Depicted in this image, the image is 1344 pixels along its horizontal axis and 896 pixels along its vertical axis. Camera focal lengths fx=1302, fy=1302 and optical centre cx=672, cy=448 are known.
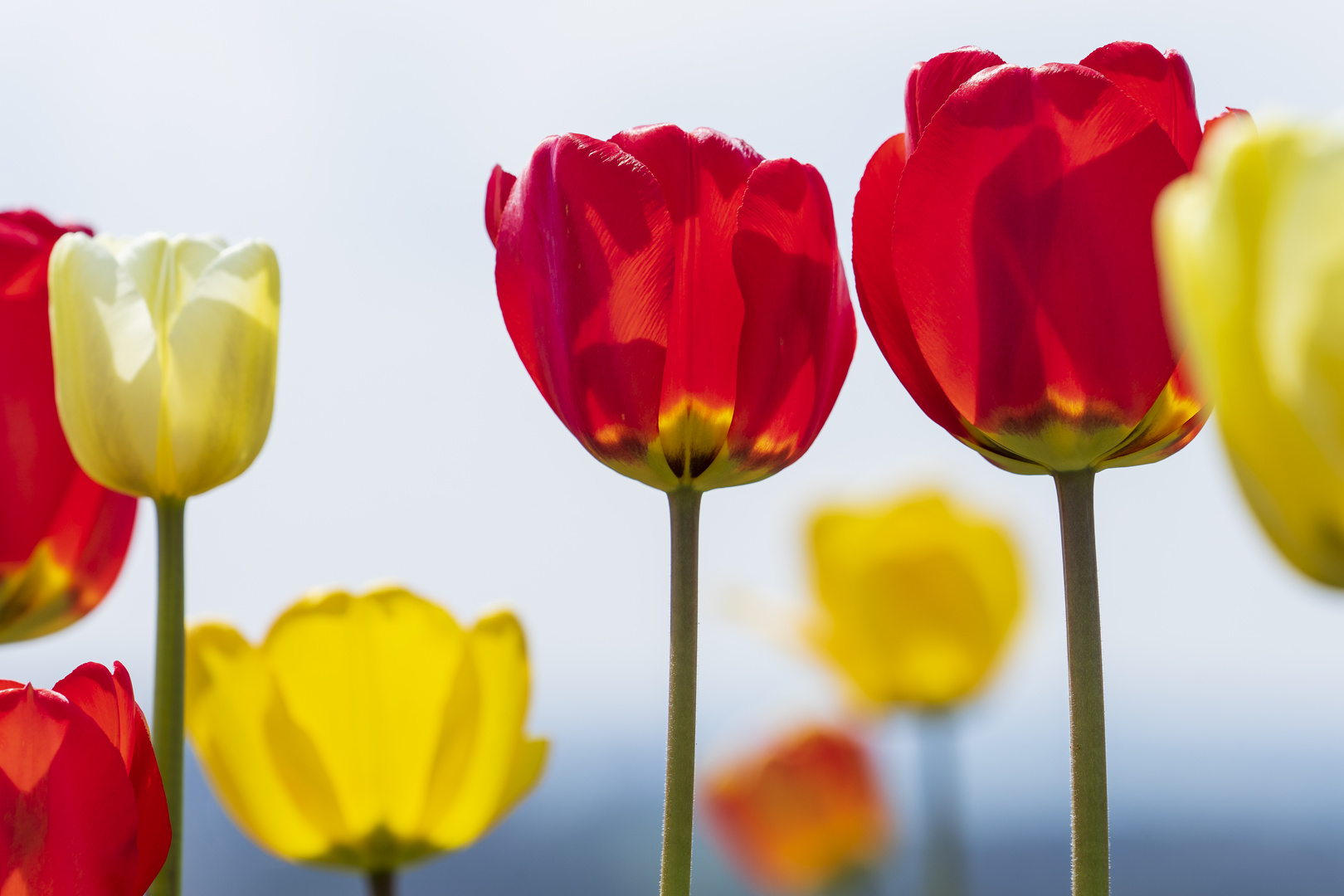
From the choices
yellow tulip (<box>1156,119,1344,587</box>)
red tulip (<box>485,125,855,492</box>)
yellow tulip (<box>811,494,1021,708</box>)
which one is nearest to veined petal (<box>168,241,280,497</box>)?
red tulip (<box>485,125,855,492</box>)

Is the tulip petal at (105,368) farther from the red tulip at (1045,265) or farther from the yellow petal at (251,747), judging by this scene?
the red tulip at (1045,265)

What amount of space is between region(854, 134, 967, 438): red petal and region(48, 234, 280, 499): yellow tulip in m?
0.24

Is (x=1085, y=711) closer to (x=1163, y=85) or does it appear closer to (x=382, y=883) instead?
(x=1163, y=85)

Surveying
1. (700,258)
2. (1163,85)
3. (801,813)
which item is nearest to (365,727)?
(700,258)

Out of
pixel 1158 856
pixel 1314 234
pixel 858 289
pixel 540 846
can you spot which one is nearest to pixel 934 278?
pixel 858 289

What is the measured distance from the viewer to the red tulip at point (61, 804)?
0.41 m

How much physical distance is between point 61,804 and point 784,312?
0.28 metres

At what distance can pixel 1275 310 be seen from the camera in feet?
0.82

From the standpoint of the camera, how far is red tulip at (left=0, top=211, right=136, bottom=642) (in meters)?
0.54

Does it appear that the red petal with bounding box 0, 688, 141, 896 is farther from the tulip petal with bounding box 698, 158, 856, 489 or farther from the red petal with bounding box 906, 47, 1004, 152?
the red petal with bounding box 906, 47, 1004, 152

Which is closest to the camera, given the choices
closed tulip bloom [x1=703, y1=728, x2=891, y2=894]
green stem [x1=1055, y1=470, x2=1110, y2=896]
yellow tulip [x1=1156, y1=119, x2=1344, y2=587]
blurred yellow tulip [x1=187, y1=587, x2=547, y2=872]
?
yellow tulip [x1=1156, y1=119, x2=1344, y2=587]

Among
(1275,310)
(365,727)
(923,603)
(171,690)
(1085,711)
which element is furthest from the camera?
(923,603)

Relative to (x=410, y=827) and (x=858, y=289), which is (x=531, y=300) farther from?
(x=410, y=827)

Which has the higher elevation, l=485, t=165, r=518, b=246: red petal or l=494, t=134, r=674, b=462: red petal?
l=485, t=165, r=518, b=246: red petal
